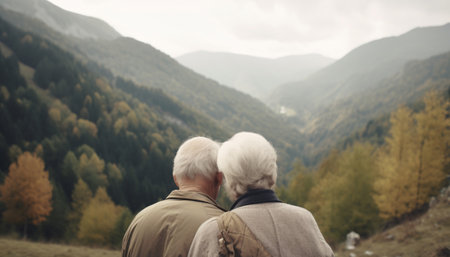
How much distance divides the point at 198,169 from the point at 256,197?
37.0 inches

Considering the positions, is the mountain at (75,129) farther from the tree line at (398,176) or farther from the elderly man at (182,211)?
the elderly man at (182,211)

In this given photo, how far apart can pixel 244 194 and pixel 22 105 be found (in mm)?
78368

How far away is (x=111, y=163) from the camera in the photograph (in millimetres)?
64188

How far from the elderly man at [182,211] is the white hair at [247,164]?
1.62ft

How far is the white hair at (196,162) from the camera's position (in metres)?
2.87

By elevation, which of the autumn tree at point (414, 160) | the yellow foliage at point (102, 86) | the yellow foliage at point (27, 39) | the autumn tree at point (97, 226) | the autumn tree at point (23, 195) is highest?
the yellow foliage at point (27, 39)

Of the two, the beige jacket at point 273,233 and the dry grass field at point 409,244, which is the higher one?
the beige jacket at point 273,233

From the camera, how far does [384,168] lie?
18906 millimetres

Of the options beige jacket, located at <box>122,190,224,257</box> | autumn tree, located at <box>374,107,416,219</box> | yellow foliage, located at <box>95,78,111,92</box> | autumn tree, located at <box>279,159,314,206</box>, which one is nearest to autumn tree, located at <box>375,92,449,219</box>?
autumn tree, located at <box>374,107,416,219</box>

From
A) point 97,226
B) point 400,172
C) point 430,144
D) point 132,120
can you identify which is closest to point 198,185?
point 400,172

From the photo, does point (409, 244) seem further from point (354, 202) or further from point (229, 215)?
point (229, 215)

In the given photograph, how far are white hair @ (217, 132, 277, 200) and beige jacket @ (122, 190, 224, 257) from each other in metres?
0.46

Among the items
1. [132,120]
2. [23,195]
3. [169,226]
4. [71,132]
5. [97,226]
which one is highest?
[169,226]

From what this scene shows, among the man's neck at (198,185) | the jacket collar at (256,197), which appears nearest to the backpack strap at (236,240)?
the jacket collar at (256,197)
